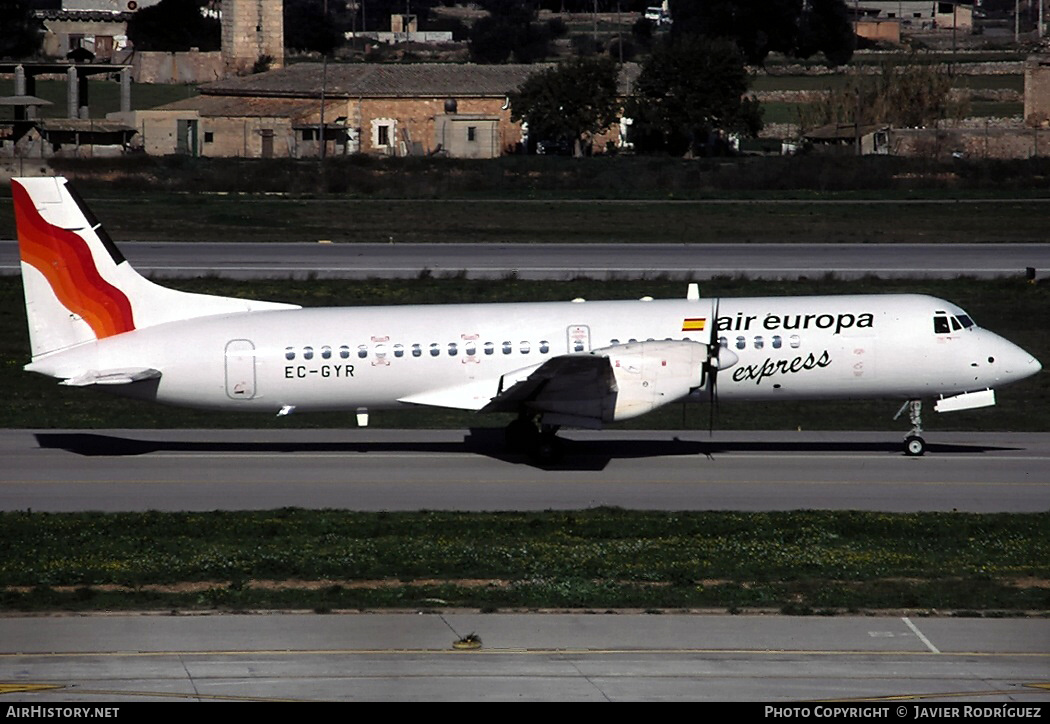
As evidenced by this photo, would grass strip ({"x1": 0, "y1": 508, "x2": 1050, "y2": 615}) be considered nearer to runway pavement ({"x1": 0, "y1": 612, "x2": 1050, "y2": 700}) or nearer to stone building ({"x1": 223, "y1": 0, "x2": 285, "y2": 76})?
runway pavement ({"x1": 0, "y1": 612, "x2": 1050, "y2": 700})

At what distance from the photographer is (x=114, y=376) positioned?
26.2 m

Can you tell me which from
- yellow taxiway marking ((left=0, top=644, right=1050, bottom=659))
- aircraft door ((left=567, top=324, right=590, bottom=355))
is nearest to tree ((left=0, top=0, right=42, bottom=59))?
aircraft door ((left=567, top=324, right=590, bottom=355))

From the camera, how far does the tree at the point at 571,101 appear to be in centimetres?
8656

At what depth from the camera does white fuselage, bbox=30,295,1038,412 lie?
2673 centimetres

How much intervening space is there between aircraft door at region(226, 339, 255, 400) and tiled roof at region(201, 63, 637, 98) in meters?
65.9

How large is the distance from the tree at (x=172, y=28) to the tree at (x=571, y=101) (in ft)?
237

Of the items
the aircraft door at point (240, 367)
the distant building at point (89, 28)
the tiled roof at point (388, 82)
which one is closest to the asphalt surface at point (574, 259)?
the aircraft door at point (240, 367)

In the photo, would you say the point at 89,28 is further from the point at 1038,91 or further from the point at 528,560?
the point at 528,560

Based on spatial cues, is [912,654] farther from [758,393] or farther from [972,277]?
[972,277]

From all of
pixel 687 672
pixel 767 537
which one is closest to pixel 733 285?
pixel 767 537

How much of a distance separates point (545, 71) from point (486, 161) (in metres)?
15.7

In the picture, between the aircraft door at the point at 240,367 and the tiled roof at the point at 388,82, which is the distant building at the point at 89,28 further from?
the aircraft door at the point at 240,367

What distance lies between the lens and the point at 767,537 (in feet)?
70.9
